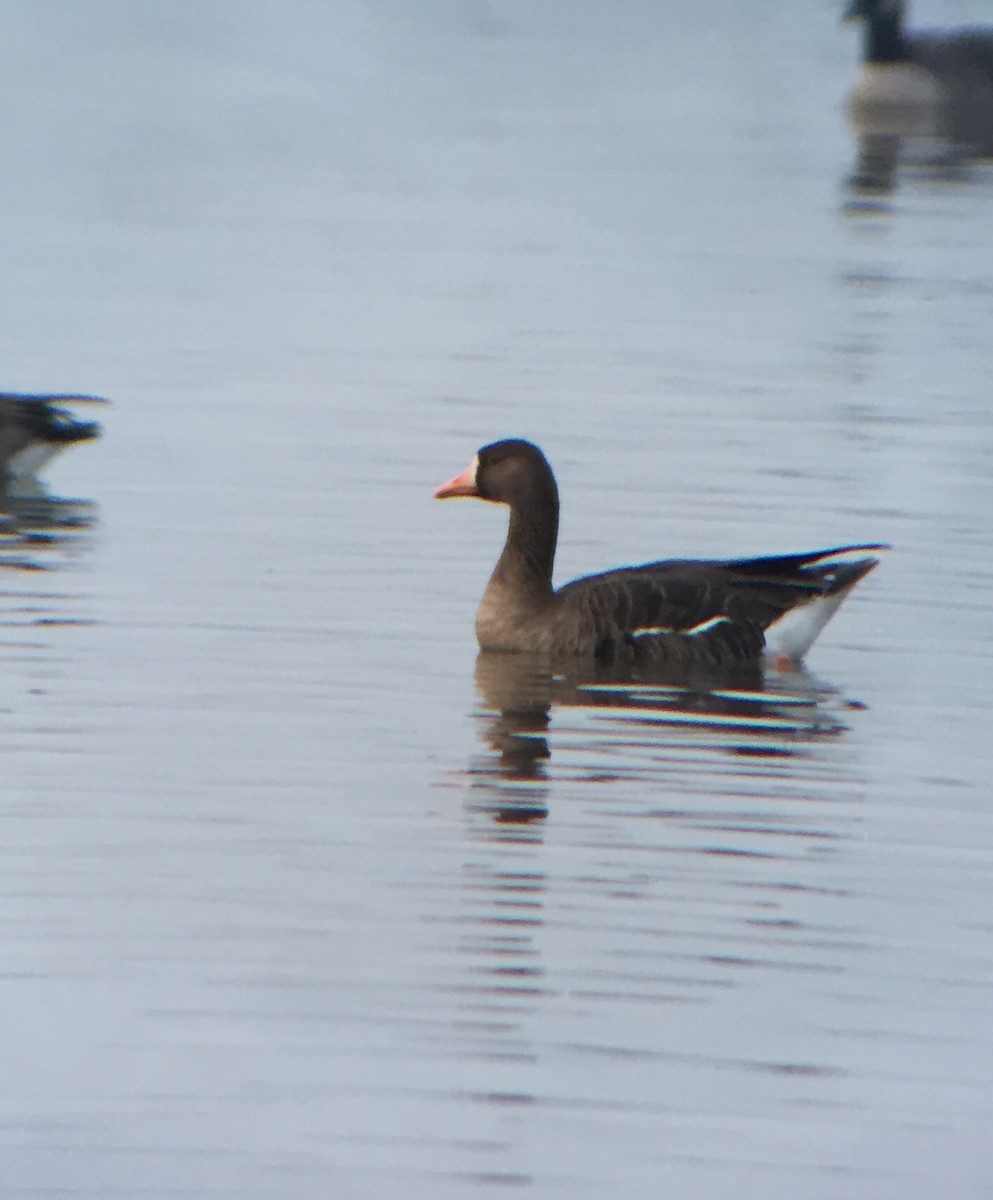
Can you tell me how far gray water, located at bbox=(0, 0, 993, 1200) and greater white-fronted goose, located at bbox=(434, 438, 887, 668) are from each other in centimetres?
28

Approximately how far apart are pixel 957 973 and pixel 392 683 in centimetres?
384

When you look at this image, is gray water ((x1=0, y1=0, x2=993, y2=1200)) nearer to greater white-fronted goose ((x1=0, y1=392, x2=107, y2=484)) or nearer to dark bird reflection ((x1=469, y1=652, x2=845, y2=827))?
dark bird reflection ((x1=469, y1=652, x2=845, y2=827))

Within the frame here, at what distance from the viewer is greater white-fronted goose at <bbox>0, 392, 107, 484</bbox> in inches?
616

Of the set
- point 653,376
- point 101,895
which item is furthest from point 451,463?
point 101,895

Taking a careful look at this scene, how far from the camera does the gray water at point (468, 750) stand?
21.9 feet

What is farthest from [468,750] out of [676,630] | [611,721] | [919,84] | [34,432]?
[919,84]

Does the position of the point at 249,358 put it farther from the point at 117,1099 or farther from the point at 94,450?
the point at 117,1099

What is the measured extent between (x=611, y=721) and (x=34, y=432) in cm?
592

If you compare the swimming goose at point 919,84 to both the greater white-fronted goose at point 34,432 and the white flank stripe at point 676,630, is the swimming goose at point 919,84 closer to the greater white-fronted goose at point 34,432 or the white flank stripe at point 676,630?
the greater white-fronted goose at point 34,432

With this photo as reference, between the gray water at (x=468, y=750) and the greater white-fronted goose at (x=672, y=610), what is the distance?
276mm

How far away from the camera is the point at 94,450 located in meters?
16.7

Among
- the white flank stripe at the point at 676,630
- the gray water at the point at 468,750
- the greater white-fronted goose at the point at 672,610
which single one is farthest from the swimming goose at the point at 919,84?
the white flank stripe at the point at 676,630

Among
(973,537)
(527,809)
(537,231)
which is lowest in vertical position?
(527,809)

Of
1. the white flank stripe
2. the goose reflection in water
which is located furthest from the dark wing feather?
the goose reflection in water
